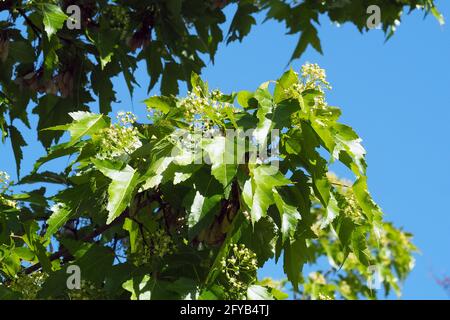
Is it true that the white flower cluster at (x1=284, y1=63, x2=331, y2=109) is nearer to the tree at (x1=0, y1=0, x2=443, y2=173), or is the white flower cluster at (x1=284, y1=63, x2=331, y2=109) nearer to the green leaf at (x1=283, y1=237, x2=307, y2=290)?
the green leaf at (x1=283, y1=237, x2=307, y2=290)

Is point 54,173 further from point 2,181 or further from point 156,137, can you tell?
point 156,137

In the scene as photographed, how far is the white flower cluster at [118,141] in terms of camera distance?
2.36m

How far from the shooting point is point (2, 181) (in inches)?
115

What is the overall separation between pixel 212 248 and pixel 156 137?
0.35 metres

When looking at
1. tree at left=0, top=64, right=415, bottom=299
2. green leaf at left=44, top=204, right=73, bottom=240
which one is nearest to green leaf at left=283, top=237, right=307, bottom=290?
tree at left=0, top=64, right=415, bottom=299

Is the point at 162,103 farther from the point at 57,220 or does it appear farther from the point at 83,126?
the point at 57,220

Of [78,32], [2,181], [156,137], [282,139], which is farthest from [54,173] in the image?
[282,139]

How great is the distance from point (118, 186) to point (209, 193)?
233 mm

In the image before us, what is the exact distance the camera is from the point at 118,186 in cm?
217

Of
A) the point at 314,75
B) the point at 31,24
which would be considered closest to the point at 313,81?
the point at 314,75

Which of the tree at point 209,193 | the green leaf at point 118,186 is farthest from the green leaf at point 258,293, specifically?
the green leaf at point 118,186

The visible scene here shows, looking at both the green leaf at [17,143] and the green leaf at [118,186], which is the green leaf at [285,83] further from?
the green leaf at [17,143]
